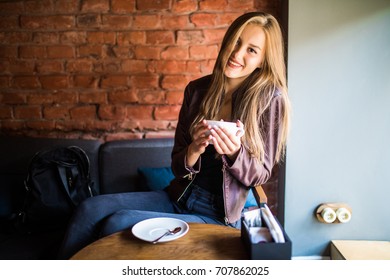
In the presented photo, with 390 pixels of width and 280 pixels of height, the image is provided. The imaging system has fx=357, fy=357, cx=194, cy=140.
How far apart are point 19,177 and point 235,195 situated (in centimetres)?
120

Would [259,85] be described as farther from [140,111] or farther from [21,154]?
[21,154]

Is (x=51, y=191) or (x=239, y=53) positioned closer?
(x=239, y=53)

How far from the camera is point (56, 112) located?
2.02 meters

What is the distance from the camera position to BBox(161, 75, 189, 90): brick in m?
1.96

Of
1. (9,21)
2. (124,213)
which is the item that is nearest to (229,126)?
(124,213)

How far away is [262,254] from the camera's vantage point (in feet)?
2.88

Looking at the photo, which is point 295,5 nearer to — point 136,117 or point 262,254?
point 136,117

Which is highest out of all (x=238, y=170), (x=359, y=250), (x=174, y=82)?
(x=174, y=82)

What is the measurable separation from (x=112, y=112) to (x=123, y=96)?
0.11 meters

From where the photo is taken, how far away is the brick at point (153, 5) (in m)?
1.91

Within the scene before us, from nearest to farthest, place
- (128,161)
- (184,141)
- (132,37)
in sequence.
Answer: (184,141), (128,161), (132,37)

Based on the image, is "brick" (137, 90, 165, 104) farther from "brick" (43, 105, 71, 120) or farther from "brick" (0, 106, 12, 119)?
"brick" (0, 106, 12, 119)

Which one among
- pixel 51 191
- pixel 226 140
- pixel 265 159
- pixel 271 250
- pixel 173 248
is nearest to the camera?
pixel 271 250

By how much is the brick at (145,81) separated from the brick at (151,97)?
3 centimetres
